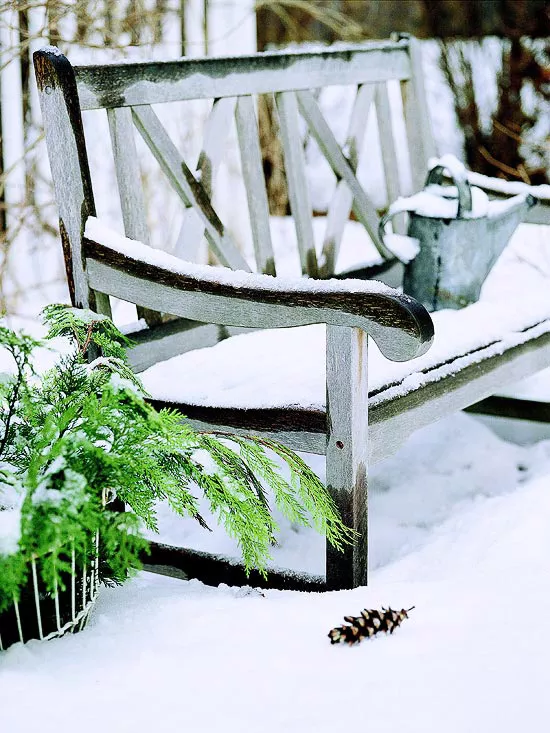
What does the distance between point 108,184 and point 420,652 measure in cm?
305

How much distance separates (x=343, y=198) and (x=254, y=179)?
0.36 meters

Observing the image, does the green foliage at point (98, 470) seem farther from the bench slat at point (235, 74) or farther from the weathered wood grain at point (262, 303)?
the bench slat at point (235, 74)

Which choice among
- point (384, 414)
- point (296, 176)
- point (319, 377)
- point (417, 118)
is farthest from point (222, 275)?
point (417, 118)

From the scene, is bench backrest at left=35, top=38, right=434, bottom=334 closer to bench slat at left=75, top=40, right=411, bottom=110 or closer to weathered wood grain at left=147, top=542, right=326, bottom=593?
bench slat at left=75, top=40, right=411, bottom=110

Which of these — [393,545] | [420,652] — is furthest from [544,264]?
[420,652]

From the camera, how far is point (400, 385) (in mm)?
1979

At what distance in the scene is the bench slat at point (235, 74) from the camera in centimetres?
213

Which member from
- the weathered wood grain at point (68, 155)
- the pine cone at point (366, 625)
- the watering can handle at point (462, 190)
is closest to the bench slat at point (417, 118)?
the watering can handle at point (462, 190)

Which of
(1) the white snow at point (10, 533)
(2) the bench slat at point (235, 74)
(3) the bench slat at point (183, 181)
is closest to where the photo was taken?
(1) the white snow at point (10, 533)

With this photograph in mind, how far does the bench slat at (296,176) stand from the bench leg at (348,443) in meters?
0.97

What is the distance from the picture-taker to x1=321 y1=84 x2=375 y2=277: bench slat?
9.21ft

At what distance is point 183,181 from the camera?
2.35 metres

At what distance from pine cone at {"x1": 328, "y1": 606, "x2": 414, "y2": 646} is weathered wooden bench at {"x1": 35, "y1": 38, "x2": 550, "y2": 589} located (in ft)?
0.72

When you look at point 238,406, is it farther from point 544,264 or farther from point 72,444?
point 544,264
